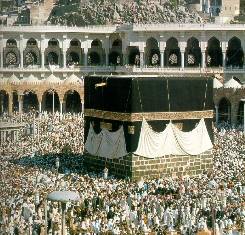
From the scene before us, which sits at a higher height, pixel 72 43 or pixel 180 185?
pixel 72 43

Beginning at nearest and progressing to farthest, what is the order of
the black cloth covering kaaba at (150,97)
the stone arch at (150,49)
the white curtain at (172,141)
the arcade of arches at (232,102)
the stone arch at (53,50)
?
the black cloth covering kaaba at (150,97) < the white curtain at (172,141) < the arcade of arches at (232,102) < the stone arch at (150,49) < the stone arch at (53,50)

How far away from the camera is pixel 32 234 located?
46.1ft

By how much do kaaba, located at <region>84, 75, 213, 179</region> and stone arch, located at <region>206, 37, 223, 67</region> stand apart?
64.7 ft

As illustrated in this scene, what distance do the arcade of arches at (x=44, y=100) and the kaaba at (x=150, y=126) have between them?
42.1 ft

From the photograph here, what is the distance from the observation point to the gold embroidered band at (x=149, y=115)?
869 inches

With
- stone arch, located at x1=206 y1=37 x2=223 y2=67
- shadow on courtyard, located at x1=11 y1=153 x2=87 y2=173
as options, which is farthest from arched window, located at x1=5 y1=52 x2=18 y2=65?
shadow on courtyard, located at x1=11 y1=153 x2=87 y2=173

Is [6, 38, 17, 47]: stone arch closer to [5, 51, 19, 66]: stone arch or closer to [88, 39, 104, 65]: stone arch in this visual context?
[5, 51, 19, 66]: stone arch

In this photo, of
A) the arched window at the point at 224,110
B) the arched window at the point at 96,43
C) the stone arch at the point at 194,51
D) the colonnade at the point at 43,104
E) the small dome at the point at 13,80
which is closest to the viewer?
the arched window at the point at 224,110

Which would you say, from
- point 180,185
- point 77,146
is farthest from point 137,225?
point 77,146

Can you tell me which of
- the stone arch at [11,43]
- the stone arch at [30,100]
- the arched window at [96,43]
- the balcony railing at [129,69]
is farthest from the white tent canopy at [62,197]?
the arched window at [96,43]

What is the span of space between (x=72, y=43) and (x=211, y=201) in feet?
98.7

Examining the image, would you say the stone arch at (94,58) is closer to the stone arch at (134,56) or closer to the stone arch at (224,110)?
the stone arch at (134,56)

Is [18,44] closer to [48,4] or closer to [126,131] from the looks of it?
[126,131]

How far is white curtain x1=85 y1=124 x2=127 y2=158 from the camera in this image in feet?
73.4
